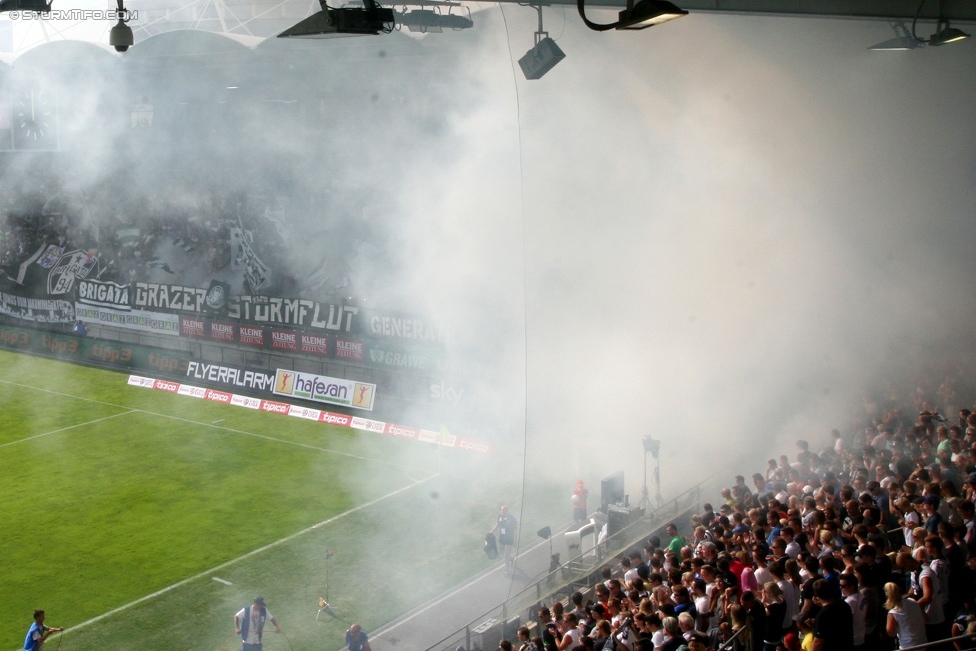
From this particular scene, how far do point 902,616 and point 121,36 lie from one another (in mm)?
6555

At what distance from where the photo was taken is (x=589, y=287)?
7.55 meters

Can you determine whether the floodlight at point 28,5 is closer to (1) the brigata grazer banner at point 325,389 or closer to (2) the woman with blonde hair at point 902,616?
(2) the woman with blonde hair at point 902,616

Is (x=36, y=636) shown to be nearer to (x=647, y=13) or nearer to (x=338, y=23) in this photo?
(x=338, y=23)

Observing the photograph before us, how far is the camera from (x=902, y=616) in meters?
4.09

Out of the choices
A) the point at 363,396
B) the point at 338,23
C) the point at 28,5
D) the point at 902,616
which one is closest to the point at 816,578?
the point at 902,616

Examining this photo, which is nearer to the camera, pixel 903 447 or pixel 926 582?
pixel 926 582

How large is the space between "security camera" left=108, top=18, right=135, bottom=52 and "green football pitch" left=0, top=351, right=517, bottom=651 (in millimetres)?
5423

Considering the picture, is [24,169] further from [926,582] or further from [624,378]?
[926,582]

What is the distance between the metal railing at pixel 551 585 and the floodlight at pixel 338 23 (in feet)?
14.2

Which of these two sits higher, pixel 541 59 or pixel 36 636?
pixel 541 59

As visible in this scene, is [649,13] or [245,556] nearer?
[649,13]

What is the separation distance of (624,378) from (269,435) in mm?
8415

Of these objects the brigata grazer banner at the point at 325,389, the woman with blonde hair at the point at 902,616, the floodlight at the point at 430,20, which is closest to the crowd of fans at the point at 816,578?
the woman with blonde hair at the point at 902,616

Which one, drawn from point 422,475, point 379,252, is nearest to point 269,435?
point 422,475
